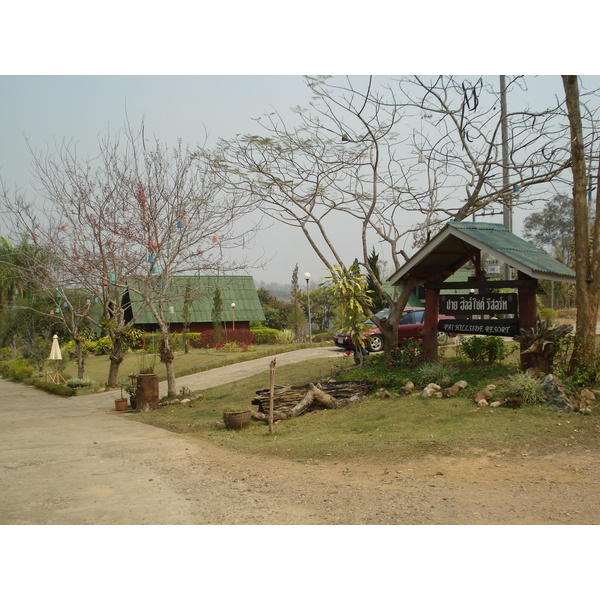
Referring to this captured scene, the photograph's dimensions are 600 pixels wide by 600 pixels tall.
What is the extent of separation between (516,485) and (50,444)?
23.8ft

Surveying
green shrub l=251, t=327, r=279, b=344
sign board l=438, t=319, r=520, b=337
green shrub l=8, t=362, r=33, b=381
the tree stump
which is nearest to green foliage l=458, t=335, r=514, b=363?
sign board l=438, t=319, r=520, b=337

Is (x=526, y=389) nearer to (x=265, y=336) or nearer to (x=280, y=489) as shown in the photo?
(x=280, y=489)

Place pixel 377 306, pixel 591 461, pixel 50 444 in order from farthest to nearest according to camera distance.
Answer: pixel 377 306
pixel 50 444
pixel 591 461

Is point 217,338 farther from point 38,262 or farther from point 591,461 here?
point 591,461

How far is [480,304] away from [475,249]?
1.19 m

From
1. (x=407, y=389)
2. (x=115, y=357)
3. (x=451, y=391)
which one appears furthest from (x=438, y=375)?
(x=115, y=357)

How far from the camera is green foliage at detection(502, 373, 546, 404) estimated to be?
880cm

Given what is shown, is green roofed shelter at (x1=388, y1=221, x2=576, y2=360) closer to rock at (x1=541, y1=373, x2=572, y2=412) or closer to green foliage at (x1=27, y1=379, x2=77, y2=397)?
rock at (x1=541, y1=373, x2=572, y2=412)

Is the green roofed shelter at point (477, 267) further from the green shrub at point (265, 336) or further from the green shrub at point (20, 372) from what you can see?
the green shrub at point (265, 336)

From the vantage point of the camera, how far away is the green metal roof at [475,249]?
9938 millimetres

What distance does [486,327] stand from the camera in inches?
424

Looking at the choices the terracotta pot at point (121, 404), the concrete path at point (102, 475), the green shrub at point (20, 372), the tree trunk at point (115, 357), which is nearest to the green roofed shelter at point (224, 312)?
the green shrub at point (20, 372)

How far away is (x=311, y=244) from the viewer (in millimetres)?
13531

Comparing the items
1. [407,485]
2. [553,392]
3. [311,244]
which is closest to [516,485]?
[407,485]
